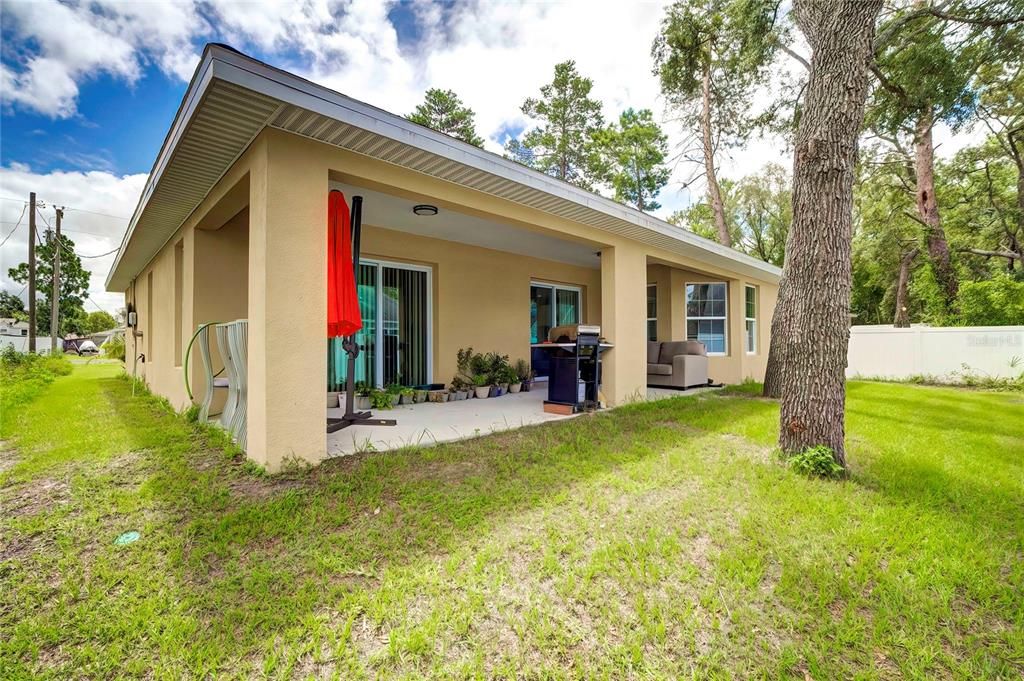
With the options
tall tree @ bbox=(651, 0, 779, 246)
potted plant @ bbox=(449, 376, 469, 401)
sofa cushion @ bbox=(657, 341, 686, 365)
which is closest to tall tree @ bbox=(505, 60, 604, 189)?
tall tree @ bbox=(651, 0, 779, 246)

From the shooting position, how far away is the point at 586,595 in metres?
1.89

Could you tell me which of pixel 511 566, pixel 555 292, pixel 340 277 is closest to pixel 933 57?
pixel 555 292

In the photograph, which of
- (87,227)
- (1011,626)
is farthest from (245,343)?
(87,227)

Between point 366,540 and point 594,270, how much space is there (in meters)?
8.62

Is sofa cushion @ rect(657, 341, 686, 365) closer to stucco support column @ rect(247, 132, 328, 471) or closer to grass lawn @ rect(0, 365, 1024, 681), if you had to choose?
grass lawn @ rect(0, 365, 1024, 681)

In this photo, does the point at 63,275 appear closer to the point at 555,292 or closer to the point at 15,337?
the point at 15,337

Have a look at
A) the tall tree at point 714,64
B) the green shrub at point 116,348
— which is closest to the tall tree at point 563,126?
the tall tree at point 714,64

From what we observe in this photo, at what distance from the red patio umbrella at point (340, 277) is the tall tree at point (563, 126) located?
49.4 feet

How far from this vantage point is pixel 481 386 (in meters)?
7.14

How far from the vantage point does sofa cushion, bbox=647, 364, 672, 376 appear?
8398 millimetres

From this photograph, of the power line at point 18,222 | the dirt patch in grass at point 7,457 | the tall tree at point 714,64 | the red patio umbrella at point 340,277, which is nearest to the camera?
the dirt patch in grass at point 7,457

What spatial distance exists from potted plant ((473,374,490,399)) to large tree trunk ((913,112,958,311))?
1286 cm

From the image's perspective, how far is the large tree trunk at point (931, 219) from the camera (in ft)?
37.4

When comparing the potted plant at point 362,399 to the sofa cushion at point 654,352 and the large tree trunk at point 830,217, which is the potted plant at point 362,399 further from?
the sofa cushion at point 654,352
